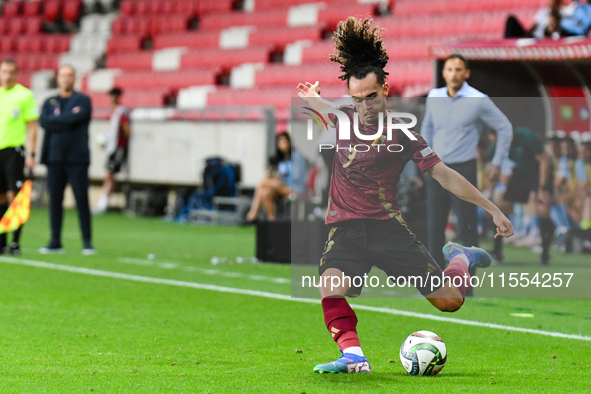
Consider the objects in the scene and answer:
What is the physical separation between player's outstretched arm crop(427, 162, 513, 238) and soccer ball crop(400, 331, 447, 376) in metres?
0.67

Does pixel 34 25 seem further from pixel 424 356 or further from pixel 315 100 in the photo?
pixel 424 356

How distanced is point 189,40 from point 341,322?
20.6m

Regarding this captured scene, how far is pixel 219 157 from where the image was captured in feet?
53.6

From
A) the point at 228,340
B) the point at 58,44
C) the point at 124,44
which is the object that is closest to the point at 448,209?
the point at 228,340

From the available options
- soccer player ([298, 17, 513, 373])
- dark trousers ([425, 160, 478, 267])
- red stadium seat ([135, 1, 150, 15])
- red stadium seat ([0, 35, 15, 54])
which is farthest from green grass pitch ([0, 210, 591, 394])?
red stadium seat ([0, 35, 15, 54])

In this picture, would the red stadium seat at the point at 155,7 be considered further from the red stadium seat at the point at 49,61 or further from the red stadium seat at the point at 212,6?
the red stadium seat at the point at 49,61

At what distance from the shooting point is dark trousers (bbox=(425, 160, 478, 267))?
6.50m

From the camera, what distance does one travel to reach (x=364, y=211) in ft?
15.1

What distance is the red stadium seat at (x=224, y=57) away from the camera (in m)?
21.7

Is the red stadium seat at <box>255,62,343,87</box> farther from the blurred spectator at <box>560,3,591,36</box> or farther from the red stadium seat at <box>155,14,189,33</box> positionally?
the blurred spectator at <box>560,3,591,36</box>

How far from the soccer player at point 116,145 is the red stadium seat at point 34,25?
11.0m

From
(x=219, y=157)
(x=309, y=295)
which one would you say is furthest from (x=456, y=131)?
(x=219, y=157)

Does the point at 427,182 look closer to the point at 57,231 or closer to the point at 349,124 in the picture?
the point at 349,124

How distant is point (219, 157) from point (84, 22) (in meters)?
13.5
